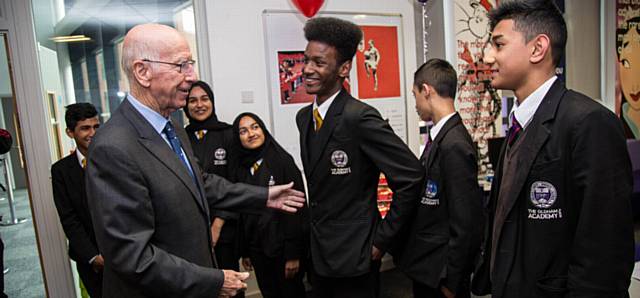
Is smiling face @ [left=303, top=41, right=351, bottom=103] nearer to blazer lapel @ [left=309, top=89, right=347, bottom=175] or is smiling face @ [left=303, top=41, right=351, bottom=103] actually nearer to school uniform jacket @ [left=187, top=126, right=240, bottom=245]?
blazer lapel @ [left=309, top=89, right=347, bottom=175]

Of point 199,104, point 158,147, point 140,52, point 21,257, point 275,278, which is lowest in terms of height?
point 21,257

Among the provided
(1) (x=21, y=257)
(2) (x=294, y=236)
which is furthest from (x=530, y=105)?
(1) (x=21, y=257)

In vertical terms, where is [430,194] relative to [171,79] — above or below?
below

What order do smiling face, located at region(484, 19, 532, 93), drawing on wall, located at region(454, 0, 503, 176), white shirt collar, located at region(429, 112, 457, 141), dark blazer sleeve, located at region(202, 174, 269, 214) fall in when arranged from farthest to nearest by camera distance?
drawing on wall, located at region(454, 0, 503, 176)
white shirt collar, located at region(429, 112, 457, 141)
dark blazer sleeve, located at region(202, 174, 269, 214)
smiling face, located at region(484, 19, 532, 93)

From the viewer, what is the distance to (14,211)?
13.2 ft

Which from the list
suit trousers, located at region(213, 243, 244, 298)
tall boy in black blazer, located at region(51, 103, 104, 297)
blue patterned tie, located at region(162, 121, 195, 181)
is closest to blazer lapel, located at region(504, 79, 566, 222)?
blue patterned tie, located at region(162, 121, 195, 181)

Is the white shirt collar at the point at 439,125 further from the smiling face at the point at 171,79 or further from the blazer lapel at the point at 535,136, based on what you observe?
the smiling face at the point at 171,79

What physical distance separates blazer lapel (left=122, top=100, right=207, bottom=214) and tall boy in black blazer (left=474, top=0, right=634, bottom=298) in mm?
994

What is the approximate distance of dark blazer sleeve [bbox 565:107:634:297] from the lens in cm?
105

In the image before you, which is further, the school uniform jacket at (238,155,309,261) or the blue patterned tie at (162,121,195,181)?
the school uniform jacket at (238,155,309,261)

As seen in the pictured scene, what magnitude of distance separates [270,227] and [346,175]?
0.77m

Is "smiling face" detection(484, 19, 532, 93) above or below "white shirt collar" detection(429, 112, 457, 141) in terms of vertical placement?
above

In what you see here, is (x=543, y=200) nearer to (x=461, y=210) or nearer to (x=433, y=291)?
(x=461, y=210)

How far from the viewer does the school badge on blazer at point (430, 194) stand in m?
1.78
